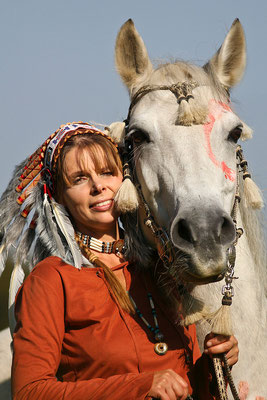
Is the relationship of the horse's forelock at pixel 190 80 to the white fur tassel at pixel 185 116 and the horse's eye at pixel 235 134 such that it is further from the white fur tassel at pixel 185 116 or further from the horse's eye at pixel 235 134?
the horse's eye at pixel 235 134

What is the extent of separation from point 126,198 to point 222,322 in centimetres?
71

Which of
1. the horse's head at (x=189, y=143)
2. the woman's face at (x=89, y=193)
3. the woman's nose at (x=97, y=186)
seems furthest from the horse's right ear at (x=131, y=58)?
the woman's nose at (x=97, y=186)

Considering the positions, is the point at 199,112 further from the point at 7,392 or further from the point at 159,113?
the point at 7,392

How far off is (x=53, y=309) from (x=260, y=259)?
1.23m

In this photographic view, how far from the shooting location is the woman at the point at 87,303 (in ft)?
6.56

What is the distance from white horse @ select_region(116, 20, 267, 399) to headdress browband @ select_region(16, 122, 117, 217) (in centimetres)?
26

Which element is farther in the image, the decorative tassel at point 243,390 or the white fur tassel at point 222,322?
the decorative tassel at point 243,390

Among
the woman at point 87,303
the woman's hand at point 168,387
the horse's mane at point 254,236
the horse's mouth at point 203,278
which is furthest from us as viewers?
the horse's mane at point 254,236

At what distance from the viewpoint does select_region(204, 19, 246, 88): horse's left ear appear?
114 inches

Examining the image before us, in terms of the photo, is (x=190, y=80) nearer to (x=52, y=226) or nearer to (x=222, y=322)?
(x=52, y=226)

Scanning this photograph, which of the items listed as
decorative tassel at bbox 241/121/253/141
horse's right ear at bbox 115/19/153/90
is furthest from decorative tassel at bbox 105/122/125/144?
decorative tassel at bbox 241/121/253/141

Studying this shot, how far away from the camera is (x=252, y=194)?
105 inches

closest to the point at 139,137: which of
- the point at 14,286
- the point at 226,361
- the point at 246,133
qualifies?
the point at 246,133

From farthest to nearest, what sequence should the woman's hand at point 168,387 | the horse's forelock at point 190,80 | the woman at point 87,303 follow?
the horse's forelock at point 190,80 < the woman at point 87,303 < the woman's hand at point 168,387
